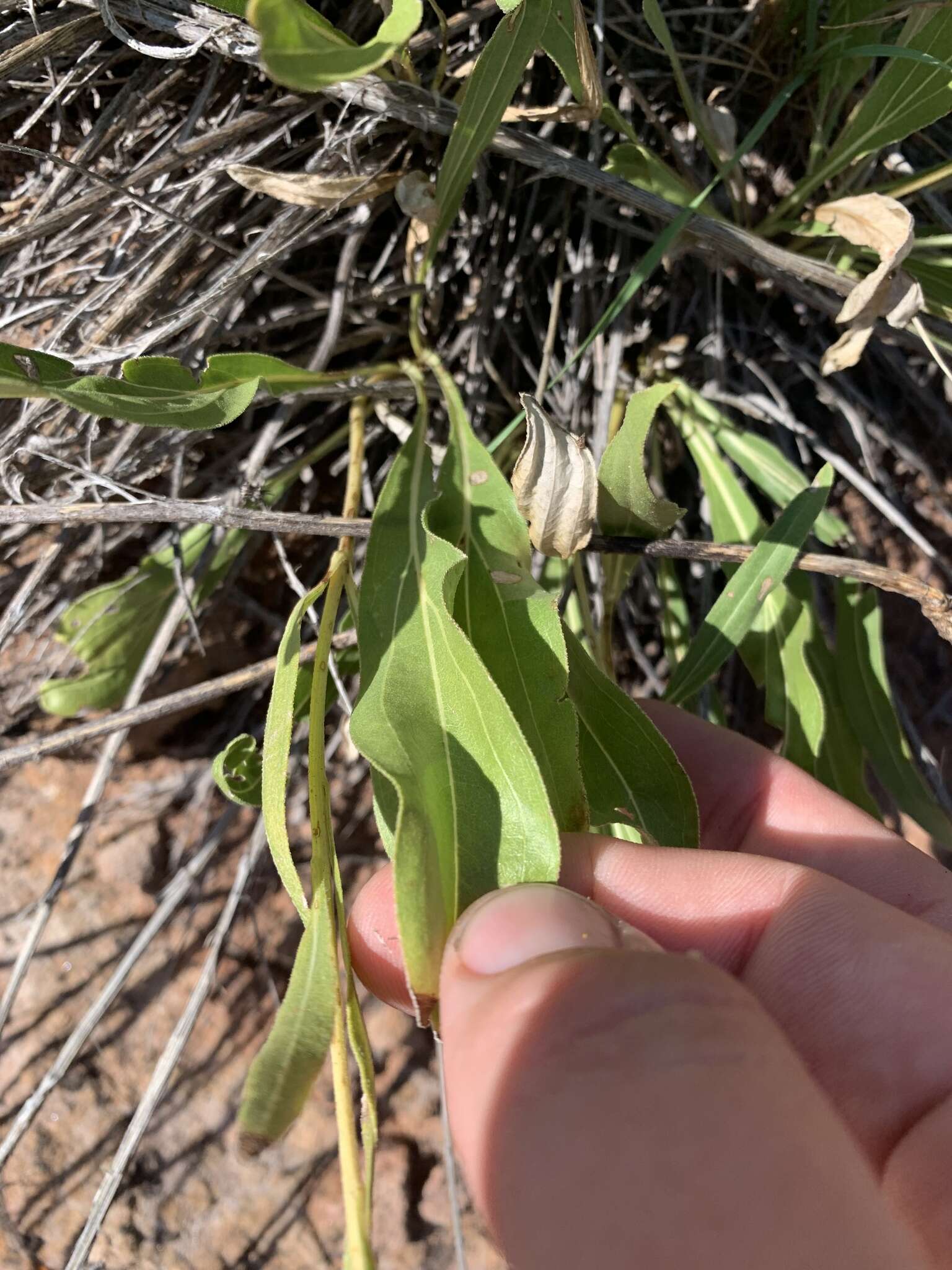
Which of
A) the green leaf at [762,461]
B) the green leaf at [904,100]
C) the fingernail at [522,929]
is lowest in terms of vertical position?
the fingernail at [522,929]

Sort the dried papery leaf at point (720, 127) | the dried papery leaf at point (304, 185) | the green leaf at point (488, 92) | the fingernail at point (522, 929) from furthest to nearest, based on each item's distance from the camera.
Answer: the dried papery leaf at point (720, 127) < the dried papery leaf at point (304, 185) < the green leaf at point (488, 92) < the fingernail at point (522, 929)

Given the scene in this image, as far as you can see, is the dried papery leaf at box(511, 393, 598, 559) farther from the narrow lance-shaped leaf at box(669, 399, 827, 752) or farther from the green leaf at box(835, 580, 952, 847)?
the green leaf at box(835, 580, 952, 847)

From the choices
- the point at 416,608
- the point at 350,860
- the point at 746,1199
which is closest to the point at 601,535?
the point at 416,608

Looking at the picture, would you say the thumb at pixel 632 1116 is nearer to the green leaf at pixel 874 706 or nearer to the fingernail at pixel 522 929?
the fingernail at pixel 522 929

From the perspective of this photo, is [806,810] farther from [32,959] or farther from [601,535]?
[32,959]

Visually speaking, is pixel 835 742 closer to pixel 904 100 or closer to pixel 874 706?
pixel 874 706

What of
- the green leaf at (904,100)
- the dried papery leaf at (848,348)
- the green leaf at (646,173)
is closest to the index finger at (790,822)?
the dried papery leaf at (848,348)
